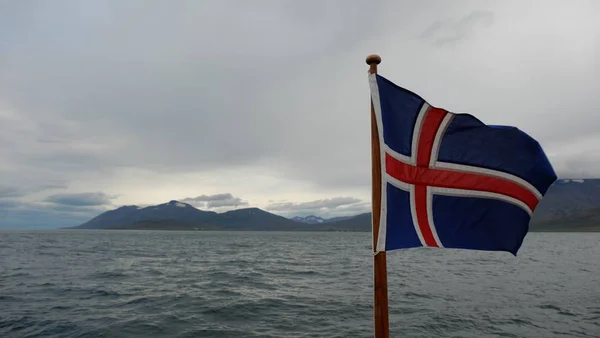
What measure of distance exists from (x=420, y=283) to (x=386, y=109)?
2852cm

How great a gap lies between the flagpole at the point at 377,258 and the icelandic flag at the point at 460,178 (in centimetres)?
32

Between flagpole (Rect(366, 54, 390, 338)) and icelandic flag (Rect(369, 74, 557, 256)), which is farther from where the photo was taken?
icelandic flag (Rect(369, 74, 557, 256))

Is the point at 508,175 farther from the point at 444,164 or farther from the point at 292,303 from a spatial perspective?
the point at 292,303

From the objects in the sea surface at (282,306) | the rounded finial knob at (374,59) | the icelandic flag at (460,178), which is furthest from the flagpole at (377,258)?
the sea surface at (282,306)

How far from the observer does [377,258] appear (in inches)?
230

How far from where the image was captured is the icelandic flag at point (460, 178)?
619 cm

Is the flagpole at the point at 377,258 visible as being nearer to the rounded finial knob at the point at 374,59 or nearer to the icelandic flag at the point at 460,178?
the rounded finial knob at the point at 374,59

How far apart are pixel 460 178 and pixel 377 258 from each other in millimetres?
2065

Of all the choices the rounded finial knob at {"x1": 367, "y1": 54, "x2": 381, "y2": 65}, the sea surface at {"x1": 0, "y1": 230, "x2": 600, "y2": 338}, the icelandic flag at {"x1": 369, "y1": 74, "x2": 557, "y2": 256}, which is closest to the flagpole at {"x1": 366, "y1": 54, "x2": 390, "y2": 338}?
the rounded finial knob at {"x1": 367, "y1": 54, "x2": 381, "y2": 65}

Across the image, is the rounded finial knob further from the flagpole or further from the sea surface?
the sea surface

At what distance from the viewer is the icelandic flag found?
6.19 metres

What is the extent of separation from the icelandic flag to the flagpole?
0.32 metres

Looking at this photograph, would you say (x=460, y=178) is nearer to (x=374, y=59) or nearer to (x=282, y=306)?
(x=374, y=59)

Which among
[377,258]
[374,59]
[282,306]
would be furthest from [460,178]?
[282,306]
